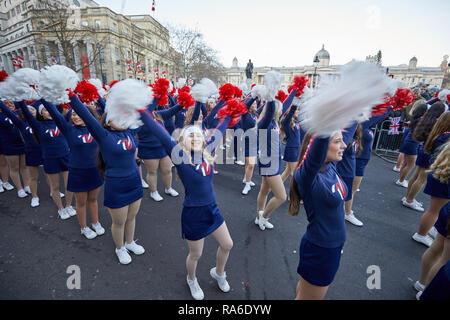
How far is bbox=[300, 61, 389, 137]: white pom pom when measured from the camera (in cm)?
103

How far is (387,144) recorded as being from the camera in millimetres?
8766

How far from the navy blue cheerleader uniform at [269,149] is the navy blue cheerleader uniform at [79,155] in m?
2.61

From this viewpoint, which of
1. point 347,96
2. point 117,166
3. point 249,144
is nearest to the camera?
point 347,96

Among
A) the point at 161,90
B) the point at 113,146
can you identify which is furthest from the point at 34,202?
the point at 161,90

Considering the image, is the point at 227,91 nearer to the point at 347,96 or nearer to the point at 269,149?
the point at 269,149

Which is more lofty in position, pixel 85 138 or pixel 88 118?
pixel 88 118

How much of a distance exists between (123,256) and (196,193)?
5.82ft

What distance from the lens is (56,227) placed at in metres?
3.73

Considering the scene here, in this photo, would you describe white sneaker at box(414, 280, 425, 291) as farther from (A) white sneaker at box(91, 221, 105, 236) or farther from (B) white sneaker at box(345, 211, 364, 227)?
(A) white sneaker at box(91, 221, 105, 236)

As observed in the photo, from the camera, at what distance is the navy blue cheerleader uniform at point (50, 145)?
359 centimetres

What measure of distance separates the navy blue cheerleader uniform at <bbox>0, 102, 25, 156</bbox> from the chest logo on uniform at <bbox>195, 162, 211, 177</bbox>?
4.94m

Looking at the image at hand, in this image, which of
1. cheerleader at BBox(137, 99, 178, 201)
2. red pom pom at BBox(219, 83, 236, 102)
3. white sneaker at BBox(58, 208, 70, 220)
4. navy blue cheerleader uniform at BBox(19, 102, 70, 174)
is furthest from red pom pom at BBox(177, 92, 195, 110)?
white sneaker at BBox(58, 208, 70, 220)
